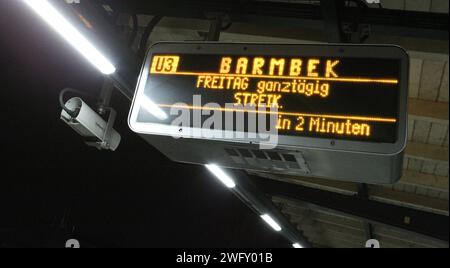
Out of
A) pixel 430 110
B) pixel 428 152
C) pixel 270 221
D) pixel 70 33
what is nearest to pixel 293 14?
pixel 70 33

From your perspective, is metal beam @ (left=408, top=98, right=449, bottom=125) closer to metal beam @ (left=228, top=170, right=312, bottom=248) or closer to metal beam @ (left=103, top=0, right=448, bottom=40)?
metal beam @ (left=228, top=170, right=312, bottom=248)

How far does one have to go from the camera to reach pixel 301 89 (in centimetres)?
241

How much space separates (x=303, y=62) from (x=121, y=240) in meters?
4.48

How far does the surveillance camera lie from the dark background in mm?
1148

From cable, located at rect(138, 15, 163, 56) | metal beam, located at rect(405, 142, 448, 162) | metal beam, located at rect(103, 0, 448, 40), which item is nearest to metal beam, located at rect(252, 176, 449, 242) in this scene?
metal beam, located at rect(405, 142, 448, 162)

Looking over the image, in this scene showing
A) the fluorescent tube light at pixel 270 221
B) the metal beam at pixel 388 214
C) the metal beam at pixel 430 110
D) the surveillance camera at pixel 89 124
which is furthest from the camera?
the fluorescent tube light at pixel 270 221

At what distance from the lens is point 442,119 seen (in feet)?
16.4

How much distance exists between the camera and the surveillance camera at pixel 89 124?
318 centimetres

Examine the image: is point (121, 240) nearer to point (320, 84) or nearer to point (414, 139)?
point (414, 139)

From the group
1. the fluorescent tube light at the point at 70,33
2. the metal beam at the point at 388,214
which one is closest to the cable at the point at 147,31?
the fluorescent tube light at the point at 70,33

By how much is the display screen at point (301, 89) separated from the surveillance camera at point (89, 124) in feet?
2.51

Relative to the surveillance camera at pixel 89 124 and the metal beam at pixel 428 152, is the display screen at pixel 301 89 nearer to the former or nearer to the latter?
the surveillance camera at pixel 89 124

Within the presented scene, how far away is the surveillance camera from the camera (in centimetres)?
318
